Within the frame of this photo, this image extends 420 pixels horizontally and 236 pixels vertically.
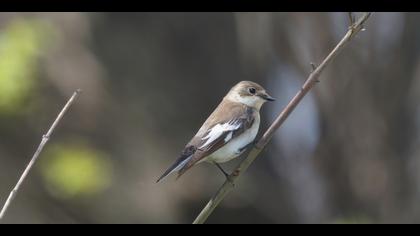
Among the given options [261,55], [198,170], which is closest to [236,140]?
[198,170]

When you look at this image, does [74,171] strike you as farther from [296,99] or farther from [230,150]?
[296,99]

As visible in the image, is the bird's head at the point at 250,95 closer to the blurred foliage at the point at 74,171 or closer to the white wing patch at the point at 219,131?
the white wing patch at the point at 219,131

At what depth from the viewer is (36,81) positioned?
9422 mm

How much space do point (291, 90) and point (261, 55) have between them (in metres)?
0.70

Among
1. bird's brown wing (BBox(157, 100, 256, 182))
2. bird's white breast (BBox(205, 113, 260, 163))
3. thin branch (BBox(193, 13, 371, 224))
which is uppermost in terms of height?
thin branch (BBox(193, 13, 371, 224))

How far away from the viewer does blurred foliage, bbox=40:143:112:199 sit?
30.6 feet

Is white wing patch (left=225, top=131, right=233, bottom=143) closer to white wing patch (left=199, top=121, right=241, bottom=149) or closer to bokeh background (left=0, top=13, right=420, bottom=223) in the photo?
white wing patch (left=199, top=121, right=241, bottom=149)

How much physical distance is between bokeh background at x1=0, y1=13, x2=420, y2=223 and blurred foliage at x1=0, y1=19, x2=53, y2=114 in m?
0.04

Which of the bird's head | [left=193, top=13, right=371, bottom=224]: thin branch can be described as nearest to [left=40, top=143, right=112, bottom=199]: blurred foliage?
the bird's head

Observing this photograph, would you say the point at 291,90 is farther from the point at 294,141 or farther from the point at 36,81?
the point at 36,81

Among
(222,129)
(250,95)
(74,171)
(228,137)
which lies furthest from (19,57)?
(228,137)

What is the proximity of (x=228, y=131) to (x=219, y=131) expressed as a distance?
0.08 m

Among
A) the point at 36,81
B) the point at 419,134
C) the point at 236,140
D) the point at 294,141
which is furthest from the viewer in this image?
the point at 294,141

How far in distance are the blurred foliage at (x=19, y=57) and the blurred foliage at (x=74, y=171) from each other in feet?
2.60
